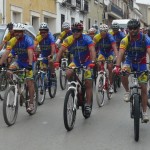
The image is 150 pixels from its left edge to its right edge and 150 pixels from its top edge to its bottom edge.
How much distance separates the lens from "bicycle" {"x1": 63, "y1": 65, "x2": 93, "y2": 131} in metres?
7.54

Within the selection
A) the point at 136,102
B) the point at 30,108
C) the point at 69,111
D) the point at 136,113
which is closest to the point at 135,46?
the point at 136,102

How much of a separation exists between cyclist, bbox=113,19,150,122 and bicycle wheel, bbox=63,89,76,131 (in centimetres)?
93

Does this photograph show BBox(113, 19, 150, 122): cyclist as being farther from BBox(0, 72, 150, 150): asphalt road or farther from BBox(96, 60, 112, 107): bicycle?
BBox(96, 60, 112, 107): bicycle

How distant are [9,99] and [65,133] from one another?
127 centimetres

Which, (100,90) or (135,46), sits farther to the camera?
(100,90)

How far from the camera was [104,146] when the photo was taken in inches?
263

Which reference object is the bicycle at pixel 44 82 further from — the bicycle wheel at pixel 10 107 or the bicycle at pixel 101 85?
the bicycle wheel at pixel 10 107

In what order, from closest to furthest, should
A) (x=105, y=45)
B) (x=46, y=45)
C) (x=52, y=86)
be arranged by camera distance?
1. (x=46, y=45)
2. (x=105, y=45)
3. (x=52, y=86)

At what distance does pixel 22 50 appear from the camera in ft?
29.7

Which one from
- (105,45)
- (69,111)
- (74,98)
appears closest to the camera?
(69,111)

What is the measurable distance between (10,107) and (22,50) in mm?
1414

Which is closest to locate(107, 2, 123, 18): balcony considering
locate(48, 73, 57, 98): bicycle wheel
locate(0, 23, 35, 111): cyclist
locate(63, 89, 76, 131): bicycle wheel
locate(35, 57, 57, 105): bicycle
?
locate(48, 73, 57, 98): bicycle wheel

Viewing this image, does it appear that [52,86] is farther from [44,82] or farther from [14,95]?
[14,95]

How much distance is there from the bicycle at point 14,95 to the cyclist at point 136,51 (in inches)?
80.6
